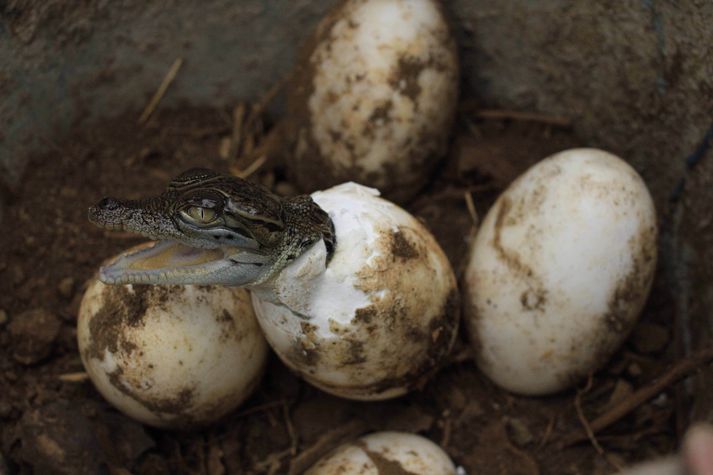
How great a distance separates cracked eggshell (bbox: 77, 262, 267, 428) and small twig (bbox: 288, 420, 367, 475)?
0.28 m

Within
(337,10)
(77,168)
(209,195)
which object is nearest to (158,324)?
(209,195)

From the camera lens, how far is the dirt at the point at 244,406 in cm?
203

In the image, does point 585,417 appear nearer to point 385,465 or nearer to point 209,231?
point 385,465

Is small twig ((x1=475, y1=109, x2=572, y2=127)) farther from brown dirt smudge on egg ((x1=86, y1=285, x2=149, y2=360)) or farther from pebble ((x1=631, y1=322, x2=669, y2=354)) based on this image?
brown dirt smudge on egg ((x1=86, y1=285, x2=149, y2=360))

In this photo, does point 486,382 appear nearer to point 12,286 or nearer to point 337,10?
point 337,10

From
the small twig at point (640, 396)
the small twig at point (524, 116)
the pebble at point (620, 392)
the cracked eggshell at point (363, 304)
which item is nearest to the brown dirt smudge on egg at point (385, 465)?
the cracked eggshell at point (363, 304)

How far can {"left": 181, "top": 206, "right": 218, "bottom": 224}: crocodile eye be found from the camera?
156 centimetres

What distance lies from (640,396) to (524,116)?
0.98 meters

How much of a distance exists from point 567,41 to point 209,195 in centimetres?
130

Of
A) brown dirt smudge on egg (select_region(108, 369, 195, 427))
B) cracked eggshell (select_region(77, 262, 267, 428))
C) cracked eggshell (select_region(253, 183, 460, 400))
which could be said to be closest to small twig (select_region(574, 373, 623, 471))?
cracked eggshell (select_region(253, 183, 460, 400))

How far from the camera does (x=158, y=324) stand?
184cm

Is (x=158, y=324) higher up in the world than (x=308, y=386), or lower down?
higher up

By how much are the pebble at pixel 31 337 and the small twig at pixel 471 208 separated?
124 cm

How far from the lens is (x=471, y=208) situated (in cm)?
245
